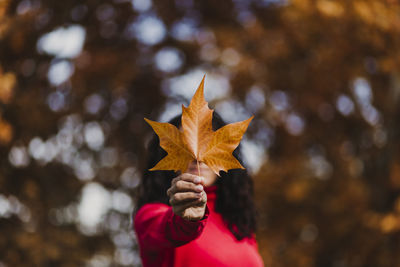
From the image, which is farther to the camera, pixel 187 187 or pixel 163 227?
pixel 163 227

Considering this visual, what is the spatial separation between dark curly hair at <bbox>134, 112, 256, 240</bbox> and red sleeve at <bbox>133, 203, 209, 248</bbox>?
176mm

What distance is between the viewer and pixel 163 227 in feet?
4.63

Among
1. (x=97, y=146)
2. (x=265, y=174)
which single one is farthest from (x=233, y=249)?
(x=97, y=146)

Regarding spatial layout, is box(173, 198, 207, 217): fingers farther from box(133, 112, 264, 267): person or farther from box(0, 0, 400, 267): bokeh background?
box(0, 0, 400, 267): bokeh background

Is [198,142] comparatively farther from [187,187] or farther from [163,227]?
[163,227]

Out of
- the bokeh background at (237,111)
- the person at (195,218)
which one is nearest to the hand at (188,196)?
the person at (195,218)

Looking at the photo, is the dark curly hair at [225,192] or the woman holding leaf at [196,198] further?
the dark curly hair at [225,192]

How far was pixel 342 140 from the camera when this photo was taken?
693 cm

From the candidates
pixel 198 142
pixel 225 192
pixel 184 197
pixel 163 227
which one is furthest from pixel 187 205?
pixel 225 192

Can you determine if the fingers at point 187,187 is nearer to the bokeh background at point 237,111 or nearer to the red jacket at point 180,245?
the red jacket at point 180,245

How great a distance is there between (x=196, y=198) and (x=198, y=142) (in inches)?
6.6

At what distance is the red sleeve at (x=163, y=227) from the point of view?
1305 mm

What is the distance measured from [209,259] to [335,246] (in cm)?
539

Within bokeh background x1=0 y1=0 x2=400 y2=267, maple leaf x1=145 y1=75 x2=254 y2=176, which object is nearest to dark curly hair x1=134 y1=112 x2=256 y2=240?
maple leaf x1=145 y1=75 x2=254 y2=176
